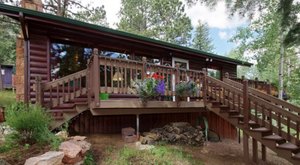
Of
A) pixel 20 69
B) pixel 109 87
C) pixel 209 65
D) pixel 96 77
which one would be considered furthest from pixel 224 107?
pixel 20 69

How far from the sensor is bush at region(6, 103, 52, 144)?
4.40 meters

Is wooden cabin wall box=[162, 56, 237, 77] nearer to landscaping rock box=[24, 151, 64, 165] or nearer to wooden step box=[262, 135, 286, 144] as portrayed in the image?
wooden step box=[262, 135, 286, 144]

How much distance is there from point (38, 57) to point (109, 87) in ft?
8.57

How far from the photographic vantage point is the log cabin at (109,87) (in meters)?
5.33

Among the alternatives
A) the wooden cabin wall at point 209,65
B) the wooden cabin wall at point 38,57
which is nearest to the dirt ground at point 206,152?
the wooden cabin wall at point 38,57

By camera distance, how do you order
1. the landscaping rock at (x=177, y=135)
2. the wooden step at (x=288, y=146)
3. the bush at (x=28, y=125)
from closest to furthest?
the bush at (x=28, y=125)
the wooden step at (x=288, y=146)
the landscaping rock at (x=177, y=135)

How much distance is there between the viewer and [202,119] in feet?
30.2

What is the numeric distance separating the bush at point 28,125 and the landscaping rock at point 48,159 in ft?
2.44

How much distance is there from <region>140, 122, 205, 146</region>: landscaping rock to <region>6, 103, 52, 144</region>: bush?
2618mm

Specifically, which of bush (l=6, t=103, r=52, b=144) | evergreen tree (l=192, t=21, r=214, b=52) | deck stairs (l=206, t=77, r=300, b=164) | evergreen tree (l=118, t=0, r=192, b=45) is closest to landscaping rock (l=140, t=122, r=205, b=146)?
deck stairs (l=206, t=77, r=300, b=164)

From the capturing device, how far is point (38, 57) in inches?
256

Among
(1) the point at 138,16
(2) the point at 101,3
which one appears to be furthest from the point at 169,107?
(1) the point at 138,16

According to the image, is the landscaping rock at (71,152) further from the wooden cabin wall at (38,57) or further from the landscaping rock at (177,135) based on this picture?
the wooden cabin wall at (38,57)

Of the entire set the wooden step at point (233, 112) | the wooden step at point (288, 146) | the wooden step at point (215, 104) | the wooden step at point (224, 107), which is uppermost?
the wooden step at point (215, 104)
